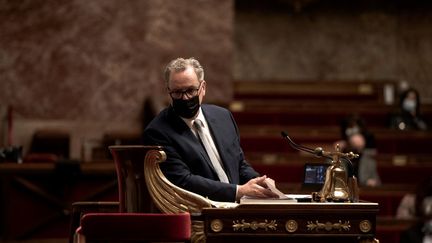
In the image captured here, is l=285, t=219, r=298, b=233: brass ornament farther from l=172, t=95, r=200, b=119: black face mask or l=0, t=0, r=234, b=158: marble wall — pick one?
l=0, t=0, r=234, b=158: marble wall

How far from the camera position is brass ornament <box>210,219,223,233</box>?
2910mm

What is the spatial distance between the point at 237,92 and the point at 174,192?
20.0ft

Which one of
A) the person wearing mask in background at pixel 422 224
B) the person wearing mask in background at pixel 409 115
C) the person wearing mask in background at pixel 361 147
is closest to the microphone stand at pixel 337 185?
the person wearing mask in background at pixel 422 224

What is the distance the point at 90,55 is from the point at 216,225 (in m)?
4.41

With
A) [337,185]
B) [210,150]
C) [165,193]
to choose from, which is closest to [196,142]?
[210,150]

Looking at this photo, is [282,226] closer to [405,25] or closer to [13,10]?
[13,10]

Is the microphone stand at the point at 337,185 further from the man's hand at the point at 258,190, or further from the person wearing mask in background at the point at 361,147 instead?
the person wearing mask in background at the point at 361,147

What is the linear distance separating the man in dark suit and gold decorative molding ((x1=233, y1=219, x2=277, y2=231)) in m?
0.16

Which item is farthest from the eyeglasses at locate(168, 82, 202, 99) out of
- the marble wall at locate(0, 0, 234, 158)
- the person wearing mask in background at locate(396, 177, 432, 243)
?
the marble wall at locate(0, 0, 234, 158)

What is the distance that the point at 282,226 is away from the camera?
9.53ft

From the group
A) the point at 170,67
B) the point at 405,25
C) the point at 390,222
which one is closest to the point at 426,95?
the point at 405,25

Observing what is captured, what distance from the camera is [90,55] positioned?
713 centimetres

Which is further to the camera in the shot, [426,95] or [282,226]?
[426,95]

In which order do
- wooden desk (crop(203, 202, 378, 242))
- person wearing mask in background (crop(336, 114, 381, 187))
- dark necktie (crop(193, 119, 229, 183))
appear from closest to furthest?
wooden desk (crop(203, 202, 378, 242)), dark necktie (crop(193, 119, 229, 183)), person wearing mask in background (crop(336, 114, 381, 187))
